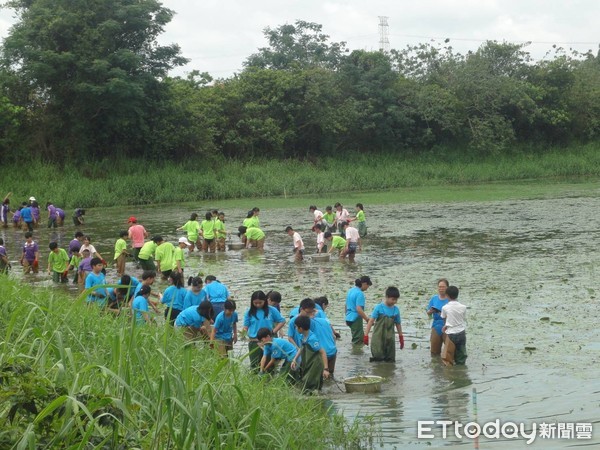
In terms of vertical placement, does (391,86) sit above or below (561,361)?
above

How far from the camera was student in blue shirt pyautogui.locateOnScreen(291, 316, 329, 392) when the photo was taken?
418 inches

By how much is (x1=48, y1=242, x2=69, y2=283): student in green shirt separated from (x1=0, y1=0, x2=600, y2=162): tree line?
24614 mm

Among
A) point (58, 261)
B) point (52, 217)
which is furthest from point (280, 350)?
point (52, 217)

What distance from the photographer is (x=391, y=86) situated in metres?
63.7

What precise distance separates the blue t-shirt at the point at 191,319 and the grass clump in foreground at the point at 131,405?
10.1 ft

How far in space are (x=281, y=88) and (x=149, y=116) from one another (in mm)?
9008

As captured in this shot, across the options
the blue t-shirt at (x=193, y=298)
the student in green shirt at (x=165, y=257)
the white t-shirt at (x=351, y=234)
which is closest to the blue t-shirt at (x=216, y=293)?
the blue t-shirt at (x=193, y=298)

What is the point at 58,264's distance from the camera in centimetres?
2038

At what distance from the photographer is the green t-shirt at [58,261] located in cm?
2030

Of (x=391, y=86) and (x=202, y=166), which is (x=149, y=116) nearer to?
(x=202, y=166)

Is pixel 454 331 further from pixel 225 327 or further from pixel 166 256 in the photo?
pixel 166 256

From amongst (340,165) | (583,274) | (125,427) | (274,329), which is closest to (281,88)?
(340,165)

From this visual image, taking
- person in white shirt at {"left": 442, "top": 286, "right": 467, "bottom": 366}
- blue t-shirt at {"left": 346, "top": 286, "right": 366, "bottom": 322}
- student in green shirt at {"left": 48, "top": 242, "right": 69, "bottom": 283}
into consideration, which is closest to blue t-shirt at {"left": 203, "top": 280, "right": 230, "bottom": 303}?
blue t-shirt at {"left": 346, "top": 286, "right": 366, "bottom": 322}

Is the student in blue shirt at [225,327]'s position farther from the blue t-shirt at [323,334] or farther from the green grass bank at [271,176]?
the green grass bank at [271,176]
